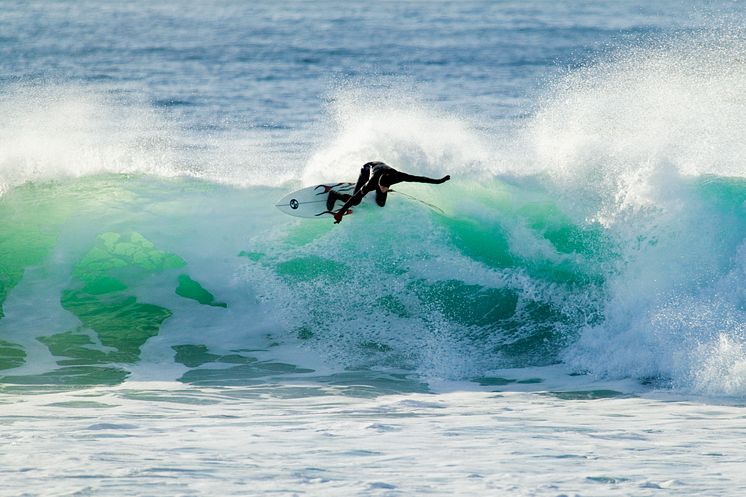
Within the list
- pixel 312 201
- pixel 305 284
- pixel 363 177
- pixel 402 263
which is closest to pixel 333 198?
pixel 312 201

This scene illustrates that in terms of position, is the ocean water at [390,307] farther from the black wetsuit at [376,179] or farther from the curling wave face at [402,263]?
the black wetsuit at [376,179]

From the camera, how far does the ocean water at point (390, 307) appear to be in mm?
6914

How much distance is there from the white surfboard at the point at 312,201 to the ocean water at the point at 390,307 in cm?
76

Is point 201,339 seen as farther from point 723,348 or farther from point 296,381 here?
point 723,348

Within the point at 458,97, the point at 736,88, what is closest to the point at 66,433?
the point at 736,88

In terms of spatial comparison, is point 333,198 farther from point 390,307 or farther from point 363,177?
point 390,307

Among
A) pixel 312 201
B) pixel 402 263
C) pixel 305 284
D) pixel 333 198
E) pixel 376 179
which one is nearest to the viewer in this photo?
pixel 376 179

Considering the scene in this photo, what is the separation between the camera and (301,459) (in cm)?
688

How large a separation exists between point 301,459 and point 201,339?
13.6 feet

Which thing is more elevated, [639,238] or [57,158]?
[57,158]

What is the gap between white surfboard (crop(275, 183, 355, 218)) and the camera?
35.0ft

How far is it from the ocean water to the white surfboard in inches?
29.8

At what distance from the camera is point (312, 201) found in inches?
427

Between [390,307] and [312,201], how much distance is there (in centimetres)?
144
